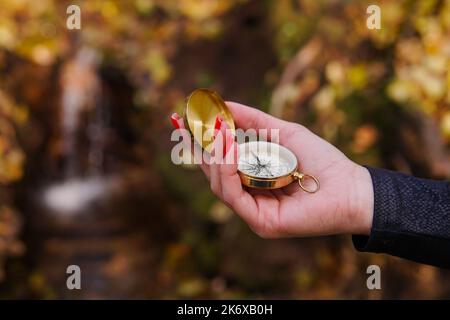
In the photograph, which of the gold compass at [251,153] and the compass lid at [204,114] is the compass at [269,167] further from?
the compass lid at [204,114]

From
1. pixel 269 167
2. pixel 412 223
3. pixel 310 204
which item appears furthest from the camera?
pixel 269 167

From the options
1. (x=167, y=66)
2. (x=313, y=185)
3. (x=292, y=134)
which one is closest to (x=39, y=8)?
(x=167, y=66)

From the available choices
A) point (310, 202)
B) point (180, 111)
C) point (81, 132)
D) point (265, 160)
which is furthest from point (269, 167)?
point (81, 132)

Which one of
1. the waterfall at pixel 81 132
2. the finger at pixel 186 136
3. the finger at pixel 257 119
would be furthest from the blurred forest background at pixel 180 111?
the finger at pixel 186 136

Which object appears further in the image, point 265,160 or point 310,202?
point 265,160

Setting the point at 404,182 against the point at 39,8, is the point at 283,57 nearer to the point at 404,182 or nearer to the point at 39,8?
the point at 39,8

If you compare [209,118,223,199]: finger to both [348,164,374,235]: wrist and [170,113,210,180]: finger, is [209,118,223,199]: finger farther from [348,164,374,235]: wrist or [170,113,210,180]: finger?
[348,164,374,235]: wrist

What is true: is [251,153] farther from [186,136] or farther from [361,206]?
[361,206]
